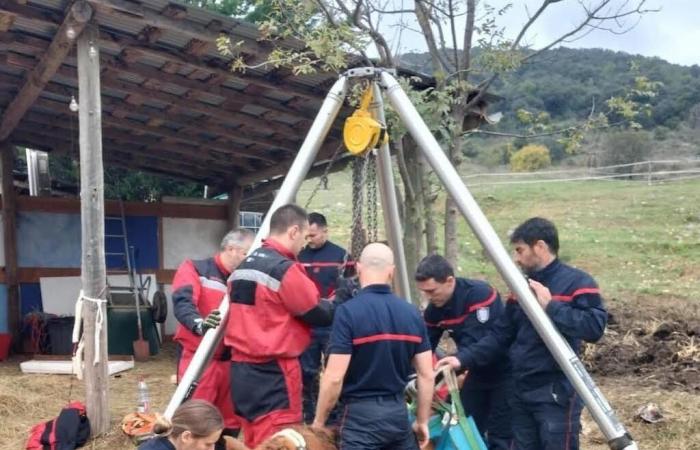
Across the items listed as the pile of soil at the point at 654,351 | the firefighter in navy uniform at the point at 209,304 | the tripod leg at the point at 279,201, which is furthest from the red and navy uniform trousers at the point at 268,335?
the pile of soil at the point at 654,351

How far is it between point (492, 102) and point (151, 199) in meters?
8.14

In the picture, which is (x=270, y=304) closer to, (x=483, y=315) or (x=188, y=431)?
(x=188, y=431)

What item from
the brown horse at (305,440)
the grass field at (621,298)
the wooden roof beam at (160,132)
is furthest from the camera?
the wooden roof beam at (160,132)

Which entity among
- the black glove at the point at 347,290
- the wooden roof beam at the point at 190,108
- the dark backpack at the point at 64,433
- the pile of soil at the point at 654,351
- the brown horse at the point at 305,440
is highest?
the wooden roof beam at the point at 190,108

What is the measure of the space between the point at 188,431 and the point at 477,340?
80.9 inches

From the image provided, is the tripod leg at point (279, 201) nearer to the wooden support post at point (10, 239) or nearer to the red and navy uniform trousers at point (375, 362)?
the red and navy uniform trousers at point (375, 362)

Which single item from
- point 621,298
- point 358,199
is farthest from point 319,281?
point 621,298

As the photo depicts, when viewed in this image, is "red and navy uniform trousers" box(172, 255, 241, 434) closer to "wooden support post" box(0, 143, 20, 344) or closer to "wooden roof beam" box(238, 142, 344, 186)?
"wooden roof beam" box(238, 142, 344, 186)

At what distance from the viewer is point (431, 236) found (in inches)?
352

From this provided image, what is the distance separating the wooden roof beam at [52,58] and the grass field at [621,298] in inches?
127

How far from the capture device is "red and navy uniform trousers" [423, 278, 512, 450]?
17.3ft

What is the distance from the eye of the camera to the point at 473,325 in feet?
17.3

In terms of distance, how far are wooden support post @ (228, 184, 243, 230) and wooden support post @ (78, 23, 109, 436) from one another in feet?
22.7

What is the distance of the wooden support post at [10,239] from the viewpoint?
12.6 metres
